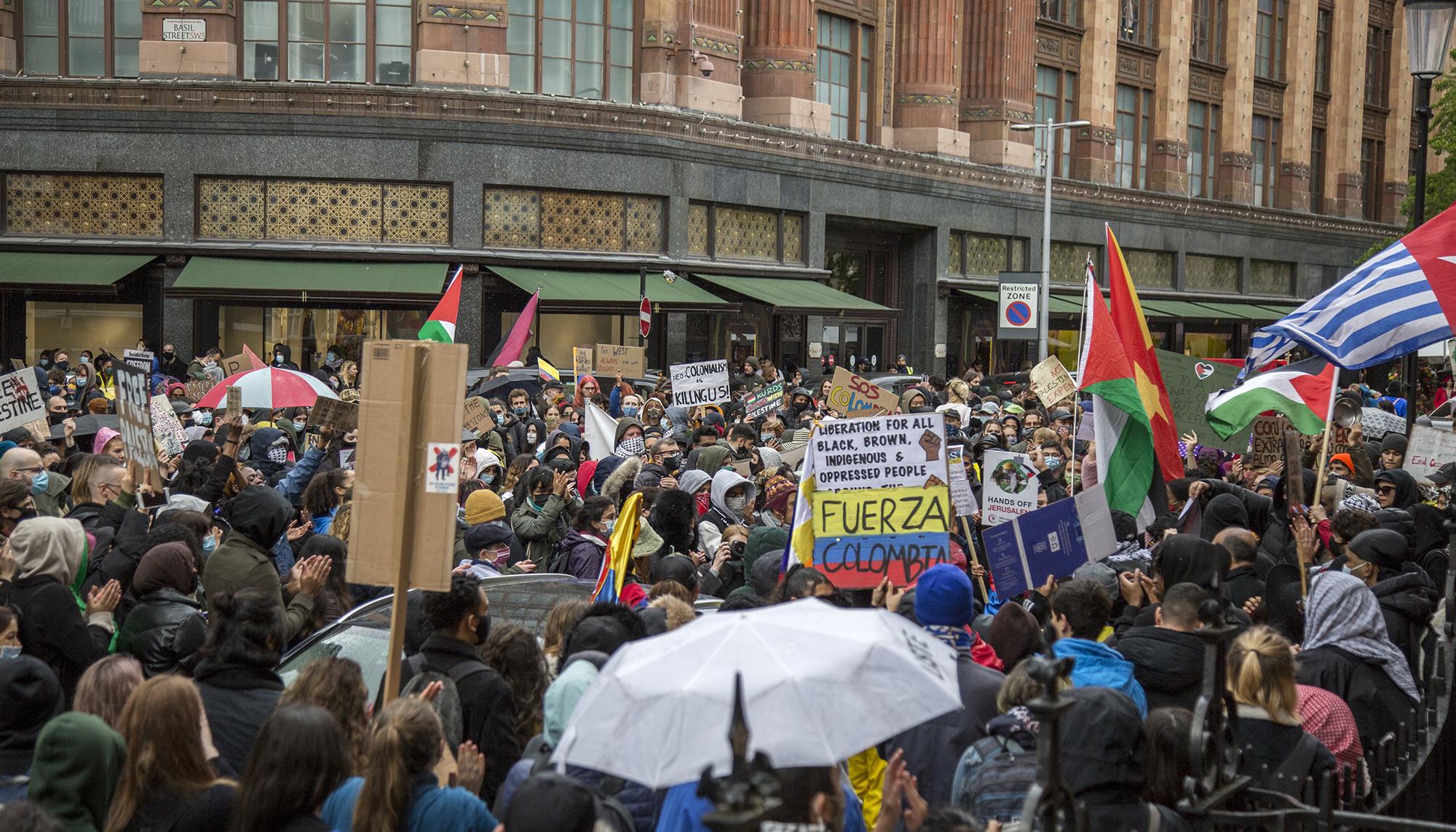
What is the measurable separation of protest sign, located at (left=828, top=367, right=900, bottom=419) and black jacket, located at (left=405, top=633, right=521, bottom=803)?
937 centimetres

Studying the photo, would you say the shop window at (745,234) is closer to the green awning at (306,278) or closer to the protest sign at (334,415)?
the green awning at (306,278)

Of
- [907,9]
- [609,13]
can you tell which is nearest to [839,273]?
[907,9]

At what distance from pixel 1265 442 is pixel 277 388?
922 centimetres

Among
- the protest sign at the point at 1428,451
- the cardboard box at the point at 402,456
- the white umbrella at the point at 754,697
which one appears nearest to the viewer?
the white umbrella at the point at 754,697

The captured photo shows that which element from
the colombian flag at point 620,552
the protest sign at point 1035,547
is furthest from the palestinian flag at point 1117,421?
the colombian flag at point 620,552

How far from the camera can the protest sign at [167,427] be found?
12828 millimetres

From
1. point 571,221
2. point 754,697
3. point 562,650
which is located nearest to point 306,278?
point 571,221

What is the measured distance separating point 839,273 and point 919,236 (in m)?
2.71

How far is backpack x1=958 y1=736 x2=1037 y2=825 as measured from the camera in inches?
185

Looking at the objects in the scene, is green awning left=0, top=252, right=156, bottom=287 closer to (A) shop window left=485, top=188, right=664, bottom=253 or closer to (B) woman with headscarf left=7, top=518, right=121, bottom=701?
(A) shop window left=485, top=188, right=664, bottom=253

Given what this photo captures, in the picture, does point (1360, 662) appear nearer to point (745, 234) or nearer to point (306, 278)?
point (306, 278)

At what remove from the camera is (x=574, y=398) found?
19234mm

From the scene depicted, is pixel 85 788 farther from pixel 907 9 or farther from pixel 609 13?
pixel 907 9

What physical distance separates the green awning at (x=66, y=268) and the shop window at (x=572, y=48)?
8107mm
